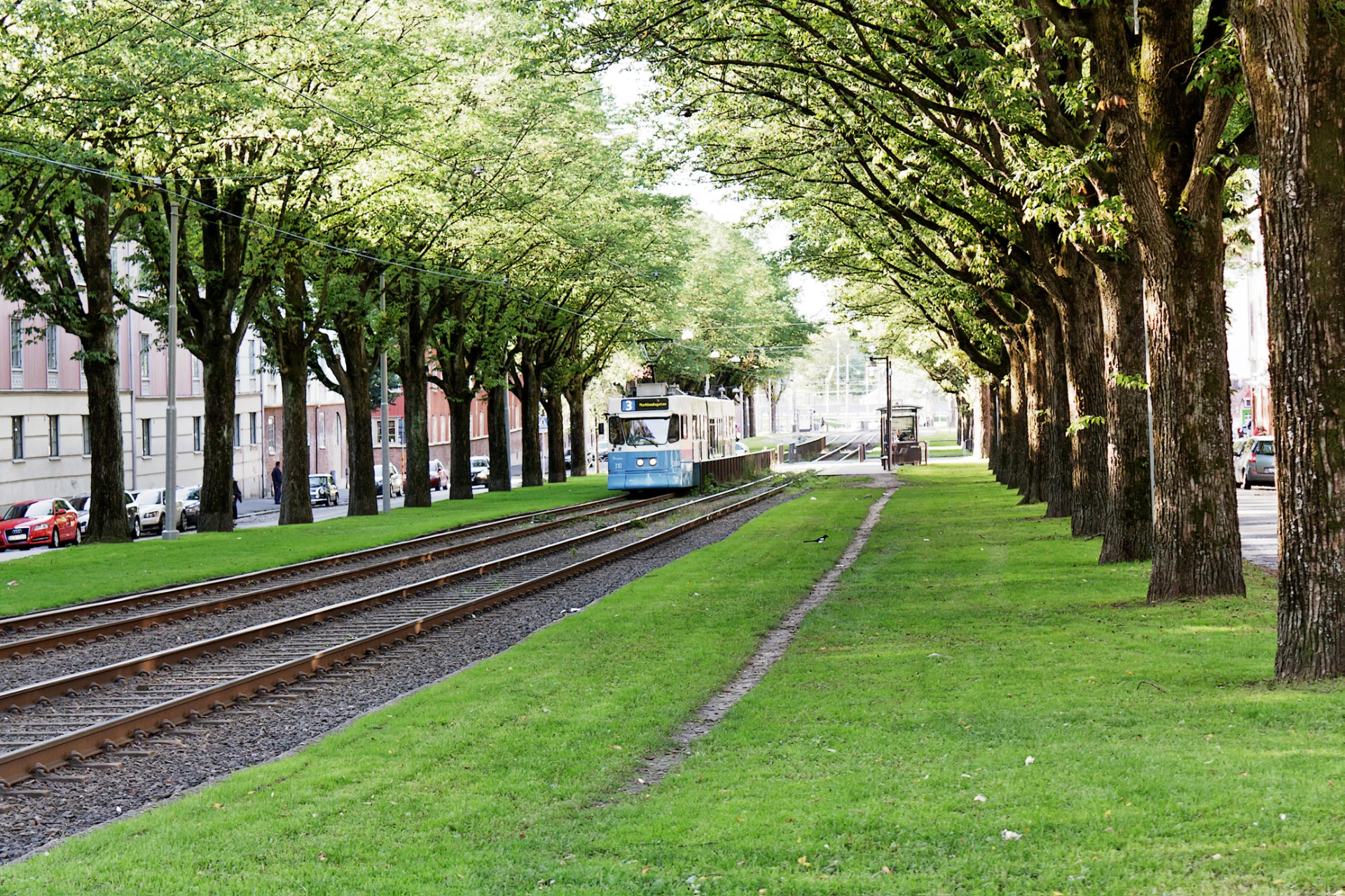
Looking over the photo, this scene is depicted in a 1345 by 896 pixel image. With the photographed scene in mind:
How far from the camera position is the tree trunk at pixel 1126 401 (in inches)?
696

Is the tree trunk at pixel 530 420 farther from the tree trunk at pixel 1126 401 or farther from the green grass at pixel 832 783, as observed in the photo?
the green grass at pixel 832 783

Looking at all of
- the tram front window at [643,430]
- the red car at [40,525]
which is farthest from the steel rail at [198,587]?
the tram front window at [643,430]

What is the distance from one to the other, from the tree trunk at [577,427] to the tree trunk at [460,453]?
1452 cm

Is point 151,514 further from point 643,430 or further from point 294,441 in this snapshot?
point 643,430

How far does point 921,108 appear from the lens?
18172 millimetres

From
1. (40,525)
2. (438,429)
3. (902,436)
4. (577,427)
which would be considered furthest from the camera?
(438,429)

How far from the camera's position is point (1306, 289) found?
9.12 metres

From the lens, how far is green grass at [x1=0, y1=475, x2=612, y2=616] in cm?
2103

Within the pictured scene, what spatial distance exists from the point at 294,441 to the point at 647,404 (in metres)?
12.6

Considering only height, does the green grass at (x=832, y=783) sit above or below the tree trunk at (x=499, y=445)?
below

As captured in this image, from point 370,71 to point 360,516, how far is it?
1409cm

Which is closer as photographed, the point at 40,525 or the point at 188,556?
the point at 188,556

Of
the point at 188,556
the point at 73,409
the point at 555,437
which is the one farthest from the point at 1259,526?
the point at 73,409

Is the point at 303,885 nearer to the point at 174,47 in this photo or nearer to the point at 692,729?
the point at 692,729
